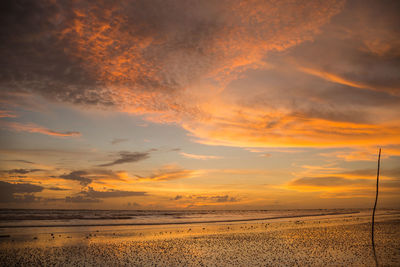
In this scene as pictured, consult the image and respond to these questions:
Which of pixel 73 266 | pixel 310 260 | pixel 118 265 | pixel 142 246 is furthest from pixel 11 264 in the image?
pixel 310 260

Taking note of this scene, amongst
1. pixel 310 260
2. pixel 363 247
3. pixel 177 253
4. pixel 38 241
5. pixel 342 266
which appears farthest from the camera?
pixel 38 241

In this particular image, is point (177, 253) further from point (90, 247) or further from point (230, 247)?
point (90, 247)

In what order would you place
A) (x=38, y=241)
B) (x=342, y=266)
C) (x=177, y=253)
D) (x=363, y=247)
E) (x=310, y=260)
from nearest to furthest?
(x=342, y=266) → (x=310, y=260) → (x=177, y=253) → (x=363, y=247) → (x=38, y=241)

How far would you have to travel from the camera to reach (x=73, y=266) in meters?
14.2

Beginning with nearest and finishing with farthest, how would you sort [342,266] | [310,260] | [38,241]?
[342,266] < [310,260] < [38,241]

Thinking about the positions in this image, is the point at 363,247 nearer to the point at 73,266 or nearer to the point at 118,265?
the point at 118,265

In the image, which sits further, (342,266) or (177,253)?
(177,253)

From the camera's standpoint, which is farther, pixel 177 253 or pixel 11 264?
pixel 177 253

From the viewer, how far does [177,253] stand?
17.8 meters

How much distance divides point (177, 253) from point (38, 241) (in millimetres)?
12514

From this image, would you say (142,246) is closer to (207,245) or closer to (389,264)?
(207,245)

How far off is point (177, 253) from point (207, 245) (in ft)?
12.4

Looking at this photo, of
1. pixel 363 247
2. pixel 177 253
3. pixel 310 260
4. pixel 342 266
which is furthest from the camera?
pixel 363 247

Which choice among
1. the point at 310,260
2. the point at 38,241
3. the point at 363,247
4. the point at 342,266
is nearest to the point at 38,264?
the point at 38,241
